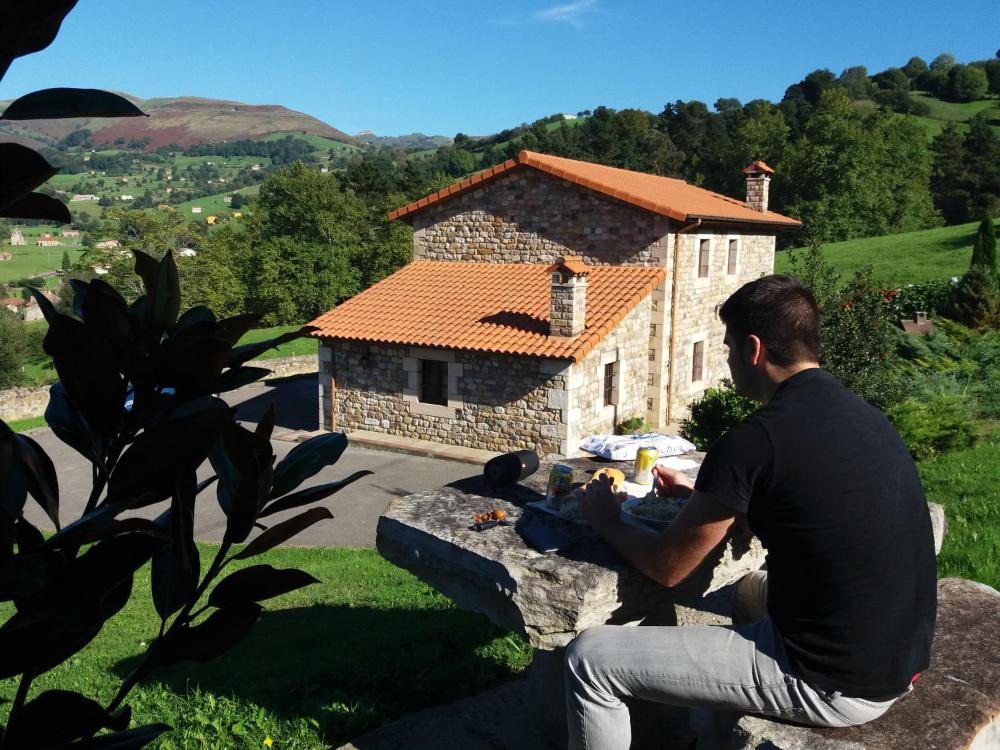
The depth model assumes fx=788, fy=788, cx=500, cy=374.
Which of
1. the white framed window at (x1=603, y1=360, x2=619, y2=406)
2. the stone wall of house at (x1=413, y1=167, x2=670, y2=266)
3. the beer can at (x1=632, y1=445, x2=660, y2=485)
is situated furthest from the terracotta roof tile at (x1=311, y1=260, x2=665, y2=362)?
the beer can at (x1=632, y1=445, x2=660, y2=485)

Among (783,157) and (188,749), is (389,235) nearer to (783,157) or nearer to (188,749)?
(783,157)

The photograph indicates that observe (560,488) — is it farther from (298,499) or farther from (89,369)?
(89,369)

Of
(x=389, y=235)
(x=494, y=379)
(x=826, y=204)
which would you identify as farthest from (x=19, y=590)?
(x=826, y=204)

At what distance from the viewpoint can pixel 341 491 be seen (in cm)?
1421

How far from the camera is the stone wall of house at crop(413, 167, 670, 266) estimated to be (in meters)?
17.1

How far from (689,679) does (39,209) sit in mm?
2350

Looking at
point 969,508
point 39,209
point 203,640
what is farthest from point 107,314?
point 969,508

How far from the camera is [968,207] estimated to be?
5666 centimetres

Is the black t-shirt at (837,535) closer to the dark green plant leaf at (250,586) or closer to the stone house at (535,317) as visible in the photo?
the dark green plant leaf at (250,586)

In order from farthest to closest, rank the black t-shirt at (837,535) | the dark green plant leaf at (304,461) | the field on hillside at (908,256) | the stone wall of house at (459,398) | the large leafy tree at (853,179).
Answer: the large leafy tree at (853,179) → the field on hillside at (908,256) → the stone wall of house at (459,398) → the black t-shirt at (837,535) → the dark green plant leaf at (304,461)

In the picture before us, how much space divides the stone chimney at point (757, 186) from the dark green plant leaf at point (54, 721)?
2458 cm

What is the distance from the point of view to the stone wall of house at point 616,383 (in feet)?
49.6

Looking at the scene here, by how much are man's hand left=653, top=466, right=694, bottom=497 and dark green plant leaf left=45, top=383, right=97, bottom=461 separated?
273 cm

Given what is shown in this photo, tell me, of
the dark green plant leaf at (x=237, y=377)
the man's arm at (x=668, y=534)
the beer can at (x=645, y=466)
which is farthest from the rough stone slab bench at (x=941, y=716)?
the dark green plant leaf at (x=237, y=377)
